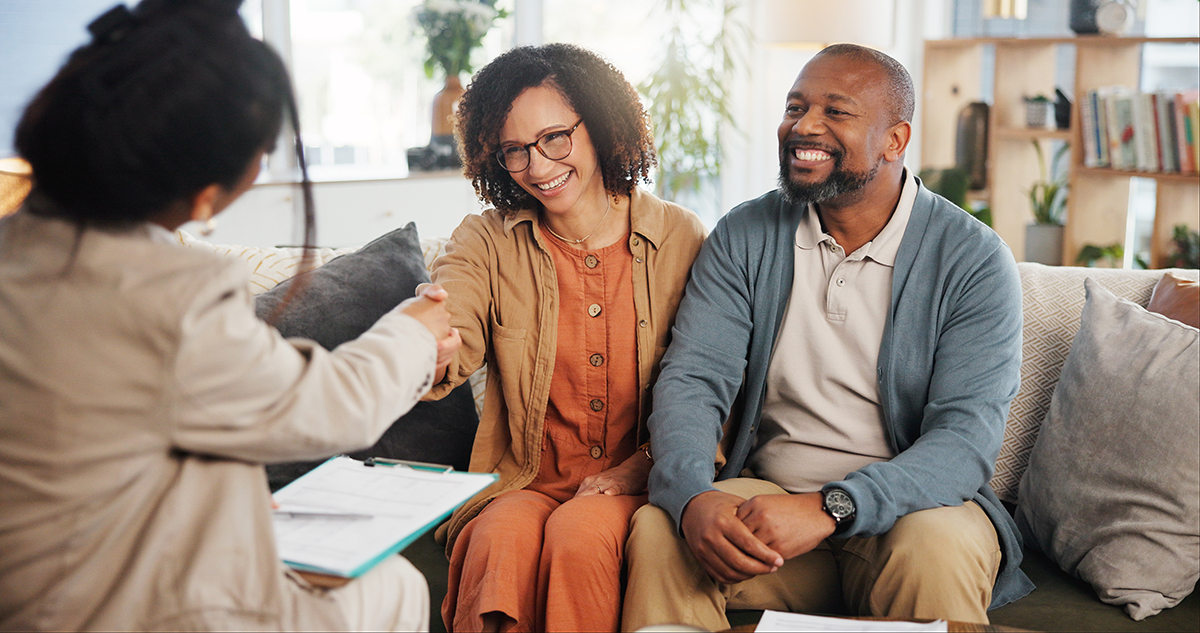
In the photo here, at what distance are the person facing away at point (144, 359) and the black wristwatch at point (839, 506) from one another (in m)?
0.74

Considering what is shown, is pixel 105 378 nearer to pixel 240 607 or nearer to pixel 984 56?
pixel 240 607

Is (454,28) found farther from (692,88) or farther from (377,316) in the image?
(377,316)

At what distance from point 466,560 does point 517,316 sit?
44cm

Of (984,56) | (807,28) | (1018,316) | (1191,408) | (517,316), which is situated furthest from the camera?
(984,56)

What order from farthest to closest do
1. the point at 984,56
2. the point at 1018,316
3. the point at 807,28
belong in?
1. the point at 984,56
2. the point at 807,28
3. the point at 1018,316

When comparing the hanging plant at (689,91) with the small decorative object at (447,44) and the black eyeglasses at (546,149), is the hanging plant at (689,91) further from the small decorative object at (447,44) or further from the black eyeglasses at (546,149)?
the black eyeglasses at (546,149)

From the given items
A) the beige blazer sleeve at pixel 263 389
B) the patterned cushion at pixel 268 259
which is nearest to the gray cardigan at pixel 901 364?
the beige blazer sleeve at pixel 263 389

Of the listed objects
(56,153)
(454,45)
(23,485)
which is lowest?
(23,485)

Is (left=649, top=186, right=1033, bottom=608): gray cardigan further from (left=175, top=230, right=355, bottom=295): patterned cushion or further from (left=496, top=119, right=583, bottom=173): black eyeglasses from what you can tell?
(left=175, top=230, right=355, bottom=295): patterned cushion

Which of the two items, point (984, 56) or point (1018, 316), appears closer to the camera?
point (1018, 316)

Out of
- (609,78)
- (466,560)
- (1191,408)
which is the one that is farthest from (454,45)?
(1191,408)

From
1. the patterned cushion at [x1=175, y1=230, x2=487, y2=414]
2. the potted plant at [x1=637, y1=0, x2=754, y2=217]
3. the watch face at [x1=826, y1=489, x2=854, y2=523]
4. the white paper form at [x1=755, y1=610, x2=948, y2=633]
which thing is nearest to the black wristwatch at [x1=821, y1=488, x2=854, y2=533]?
the watch face at [x1=826, y1=489, x2=854, y2=523]

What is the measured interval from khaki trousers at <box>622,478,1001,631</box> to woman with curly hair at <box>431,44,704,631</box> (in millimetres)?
178

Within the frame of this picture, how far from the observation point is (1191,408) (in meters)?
1.44
